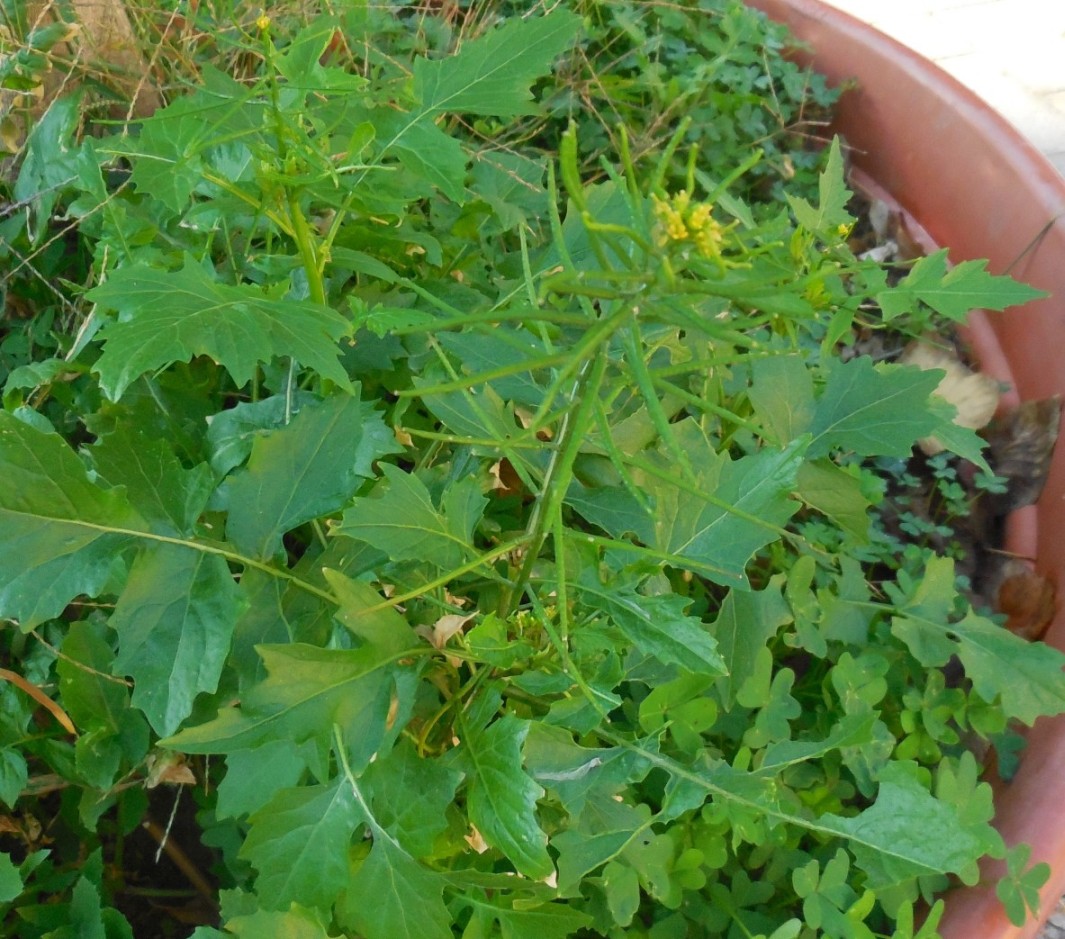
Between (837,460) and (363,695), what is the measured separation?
2.59 feet

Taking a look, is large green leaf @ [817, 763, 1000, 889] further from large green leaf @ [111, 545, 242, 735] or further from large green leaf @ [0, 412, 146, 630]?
large green leaf @ [0, 412, 146, 630]

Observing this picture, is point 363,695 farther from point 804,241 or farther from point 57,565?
point 804,241

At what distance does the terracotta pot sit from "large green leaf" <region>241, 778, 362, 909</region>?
61 cm

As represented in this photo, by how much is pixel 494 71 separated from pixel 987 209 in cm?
85

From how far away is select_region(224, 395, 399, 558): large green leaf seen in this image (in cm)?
69

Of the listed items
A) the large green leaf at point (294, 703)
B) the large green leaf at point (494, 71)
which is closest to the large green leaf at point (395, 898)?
the large green leaf at point (294, 703)

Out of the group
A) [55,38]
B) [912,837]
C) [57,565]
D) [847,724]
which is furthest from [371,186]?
[912,837]

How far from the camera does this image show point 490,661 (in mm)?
620

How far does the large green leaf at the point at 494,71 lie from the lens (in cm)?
82

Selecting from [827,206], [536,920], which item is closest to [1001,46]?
[827,206]

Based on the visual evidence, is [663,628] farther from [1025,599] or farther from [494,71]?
[1025,599]

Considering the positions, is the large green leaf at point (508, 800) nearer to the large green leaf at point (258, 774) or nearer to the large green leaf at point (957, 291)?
the large green leaf at point (258, 774)

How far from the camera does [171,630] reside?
0.65 metres

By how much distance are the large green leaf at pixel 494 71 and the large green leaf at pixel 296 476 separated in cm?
33
